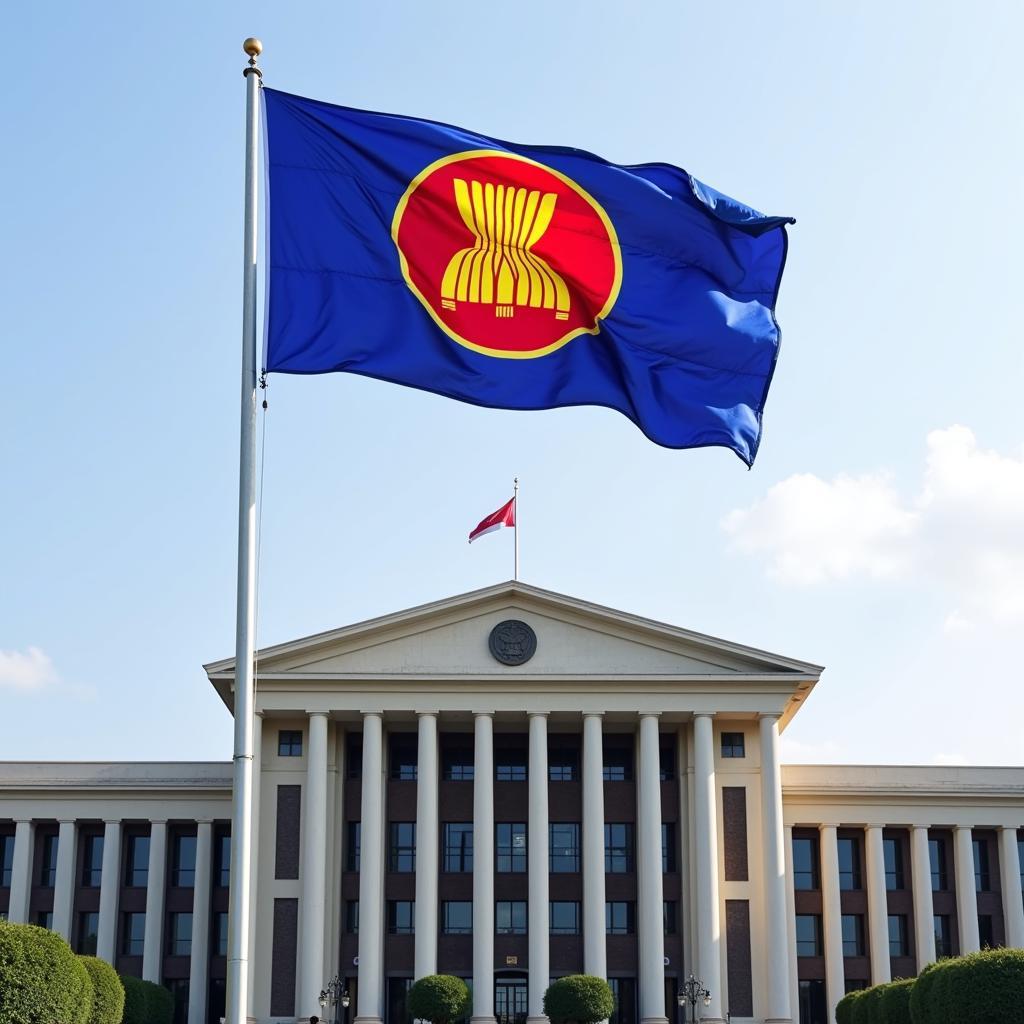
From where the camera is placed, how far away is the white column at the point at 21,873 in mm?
69938

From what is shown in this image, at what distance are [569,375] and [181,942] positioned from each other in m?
55.9

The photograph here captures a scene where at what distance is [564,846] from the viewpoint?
68188 mm

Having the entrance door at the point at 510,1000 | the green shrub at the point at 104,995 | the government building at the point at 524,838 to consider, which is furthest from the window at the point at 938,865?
the green shrub at the point at 104,995

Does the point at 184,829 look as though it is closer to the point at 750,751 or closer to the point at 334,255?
the point at 750,751

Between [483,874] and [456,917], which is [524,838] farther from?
[483,874]

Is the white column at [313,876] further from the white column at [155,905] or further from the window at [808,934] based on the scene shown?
the window at [808,934]

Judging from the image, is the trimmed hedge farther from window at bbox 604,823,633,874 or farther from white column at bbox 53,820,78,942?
white column at bbox 53,820,78,942

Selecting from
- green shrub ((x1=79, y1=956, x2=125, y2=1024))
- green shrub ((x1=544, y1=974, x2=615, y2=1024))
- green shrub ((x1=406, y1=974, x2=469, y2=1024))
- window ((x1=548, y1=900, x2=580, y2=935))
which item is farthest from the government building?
green shrub ((x1=79, y1=956, x2=125, y2=1024))

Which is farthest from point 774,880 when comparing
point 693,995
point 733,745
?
point 733,745

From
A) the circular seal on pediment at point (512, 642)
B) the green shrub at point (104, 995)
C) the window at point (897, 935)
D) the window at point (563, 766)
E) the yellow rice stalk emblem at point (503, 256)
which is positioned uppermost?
the circular seal on pediment at point (512, 642)

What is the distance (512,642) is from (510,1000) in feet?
48.6

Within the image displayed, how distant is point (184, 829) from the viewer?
7225cm

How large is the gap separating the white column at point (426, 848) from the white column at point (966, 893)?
77.0 ft

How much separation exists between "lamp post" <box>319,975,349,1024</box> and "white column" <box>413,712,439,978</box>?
304 cm
